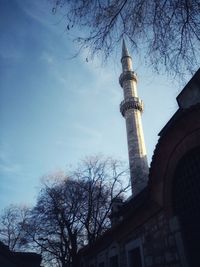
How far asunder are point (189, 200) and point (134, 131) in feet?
59.8

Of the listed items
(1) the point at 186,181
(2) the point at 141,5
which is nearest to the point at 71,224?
(1) the point at 186,181

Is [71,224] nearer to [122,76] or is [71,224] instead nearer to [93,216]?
[93,216]

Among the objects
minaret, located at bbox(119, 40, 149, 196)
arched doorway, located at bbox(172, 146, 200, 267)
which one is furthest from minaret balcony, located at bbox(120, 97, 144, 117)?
arched doorway, located at bbox(172, 146, 200, 267)

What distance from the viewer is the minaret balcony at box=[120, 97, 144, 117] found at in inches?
994

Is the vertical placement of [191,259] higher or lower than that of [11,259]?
lower

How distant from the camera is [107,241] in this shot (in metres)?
10.5

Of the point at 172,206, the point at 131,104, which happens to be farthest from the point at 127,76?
the point at 172,206

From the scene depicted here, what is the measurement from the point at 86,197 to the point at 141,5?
60.0 feet

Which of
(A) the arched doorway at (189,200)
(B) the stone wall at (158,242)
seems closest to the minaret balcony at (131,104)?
(B) the stone wall at (158,242)

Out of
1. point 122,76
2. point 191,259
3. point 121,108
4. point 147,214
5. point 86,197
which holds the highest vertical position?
point 122,76

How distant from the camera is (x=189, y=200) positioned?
221 inches

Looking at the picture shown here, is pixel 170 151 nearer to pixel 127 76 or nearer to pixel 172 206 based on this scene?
pixel 172 206

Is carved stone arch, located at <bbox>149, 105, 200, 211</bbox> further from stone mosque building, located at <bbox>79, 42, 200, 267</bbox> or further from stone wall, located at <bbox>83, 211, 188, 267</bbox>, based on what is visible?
stone wall, located at <bbox>83, 211, 188, 267</bbox>

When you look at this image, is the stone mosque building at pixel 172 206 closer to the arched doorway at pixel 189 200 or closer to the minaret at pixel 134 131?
the arched doorway at pixel 189 200
